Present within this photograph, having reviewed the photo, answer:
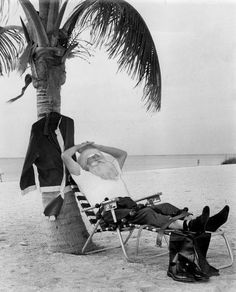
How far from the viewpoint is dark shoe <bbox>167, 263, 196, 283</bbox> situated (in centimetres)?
371

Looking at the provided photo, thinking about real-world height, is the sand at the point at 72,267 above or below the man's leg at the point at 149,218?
below

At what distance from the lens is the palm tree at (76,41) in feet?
15.9

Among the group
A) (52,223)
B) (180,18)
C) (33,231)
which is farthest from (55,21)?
(33,231)

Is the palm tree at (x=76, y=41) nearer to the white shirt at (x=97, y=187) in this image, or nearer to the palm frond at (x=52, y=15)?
the palm frond at (x=52, y=15)

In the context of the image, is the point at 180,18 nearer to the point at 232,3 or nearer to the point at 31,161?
the point at 232,3

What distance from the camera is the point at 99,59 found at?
5320mm

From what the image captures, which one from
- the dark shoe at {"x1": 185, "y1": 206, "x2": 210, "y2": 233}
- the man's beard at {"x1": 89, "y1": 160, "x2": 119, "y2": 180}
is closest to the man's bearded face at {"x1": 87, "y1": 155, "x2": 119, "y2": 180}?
the man's beard at {"x1": 89, "y1": 160, "x2": 119, "y2": 180}

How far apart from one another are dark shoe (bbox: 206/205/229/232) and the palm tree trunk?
1492 mm

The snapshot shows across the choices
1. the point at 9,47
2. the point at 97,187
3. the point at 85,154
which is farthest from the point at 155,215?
the point at 9,47

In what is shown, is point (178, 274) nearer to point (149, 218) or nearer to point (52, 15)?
point (149, 218)

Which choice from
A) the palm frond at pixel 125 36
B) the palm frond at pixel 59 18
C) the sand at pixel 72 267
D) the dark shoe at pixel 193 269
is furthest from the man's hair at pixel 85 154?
the dark shoe at pixel 193 269

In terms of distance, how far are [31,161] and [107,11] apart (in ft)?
5.39

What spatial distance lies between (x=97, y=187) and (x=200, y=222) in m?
1.29

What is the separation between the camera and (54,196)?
16.1 ft
